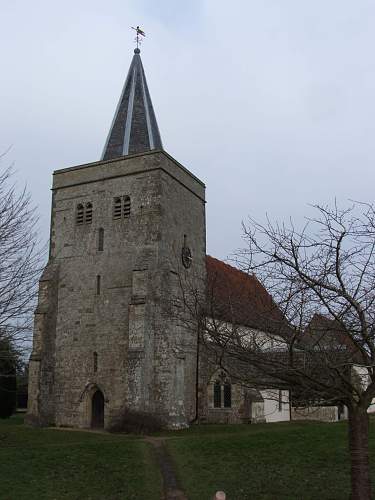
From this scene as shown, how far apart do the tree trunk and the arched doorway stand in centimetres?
1791

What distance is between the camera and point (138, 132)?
28.2 meters

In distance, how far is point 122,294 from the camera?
24.5 meters

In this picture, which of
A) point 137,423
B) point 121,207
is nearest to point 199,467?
point 137,423

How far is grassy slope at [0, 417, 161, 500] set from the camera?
11578mm

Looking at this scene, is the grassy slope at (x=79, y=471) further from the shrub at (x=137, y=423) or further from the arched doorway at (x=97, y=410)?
the arched doorway at (x=97, y=410)

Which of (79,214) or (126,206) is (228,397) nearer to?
(126,206)

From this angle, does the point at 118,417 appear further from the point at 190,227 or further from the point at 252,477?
the point at 252,477

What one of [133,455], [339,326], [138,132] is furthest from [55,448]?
[138,132]

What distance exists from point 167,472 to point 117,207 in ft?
48.4

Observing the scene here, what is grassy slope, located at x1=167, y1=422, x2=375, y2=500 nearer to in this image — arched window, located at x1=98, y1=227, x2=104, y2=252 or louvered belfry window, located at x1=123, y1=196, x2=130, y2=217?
arched window, located at x1=98, y1=227, x2=104, y2=252

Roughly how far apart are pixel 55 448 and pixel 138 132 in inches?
659

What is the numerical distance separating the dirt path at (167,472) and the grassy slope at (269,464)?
19cm

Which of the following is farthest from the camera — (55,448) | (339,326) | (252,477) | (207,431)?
(207,431)

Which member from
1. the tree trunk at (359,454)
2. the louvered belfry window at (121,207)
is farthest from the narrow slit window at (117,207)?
the tree trunk at (359,454)
